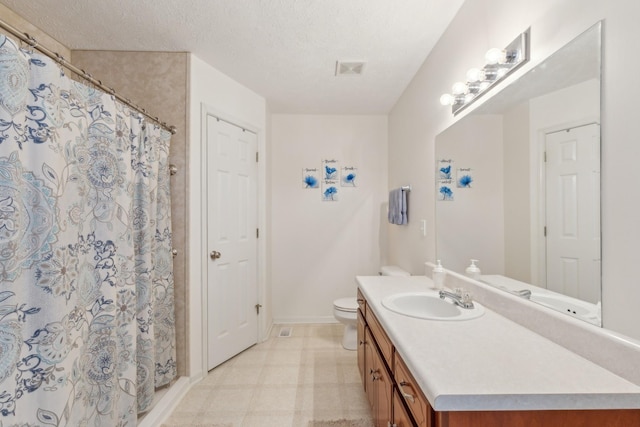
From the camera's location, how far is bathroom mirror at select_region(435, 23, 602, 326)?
2.74 feet

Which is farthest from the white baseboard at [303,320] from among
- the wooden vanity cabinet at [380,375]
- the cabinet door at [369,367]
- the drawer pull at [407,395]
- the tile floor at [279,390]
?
the drawer pull at [407,395]

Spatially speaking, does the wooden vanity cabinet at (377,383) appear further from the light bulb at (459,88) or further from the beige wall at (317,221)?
the beige wall at (317,221)

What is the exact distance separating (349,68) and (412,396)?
2.20 meters

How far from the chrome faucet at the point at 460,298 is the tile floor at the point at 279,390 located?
0.95 m

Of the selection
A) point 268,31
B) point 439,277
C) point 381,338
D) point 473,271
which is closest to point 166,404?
point 381,338

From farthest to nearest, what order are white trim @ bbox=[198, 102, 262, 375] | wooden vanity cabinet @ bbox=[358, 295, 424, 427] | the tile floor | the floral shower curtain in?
white trim @ bbox=[198, 102, 262, 375]
the tile floor
wooden vanity cabinet @ bbox=[358, 295, 424, 427]
the floral shower curtain

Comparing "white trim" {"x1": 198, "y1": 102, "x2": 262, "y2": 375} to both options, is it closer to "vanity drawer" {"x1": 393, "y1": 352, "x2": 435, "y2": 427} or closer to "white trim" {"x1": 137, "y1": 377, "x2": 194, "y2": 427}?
"white trim" {"x1": 137, "y1": 377, "x2": 194, "y2": 427}

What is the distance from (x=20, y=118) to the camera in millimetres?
938

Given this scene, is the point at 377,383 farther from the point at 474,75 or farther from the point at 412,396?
the point at 474,75

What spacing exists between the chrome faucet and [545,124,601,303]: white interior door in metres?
0.35

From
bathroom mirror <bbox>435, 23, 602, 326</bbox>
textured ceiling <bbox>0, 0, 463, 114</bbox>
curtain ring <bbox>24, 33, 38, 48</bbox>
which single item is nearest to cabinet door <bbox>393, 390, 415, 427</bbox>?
bathroom mirror <bbox>435, 23, 602, 326</bbox>

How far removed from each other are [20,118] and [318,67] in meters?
1.83

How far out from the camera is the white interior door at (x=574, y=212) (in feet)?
2.68

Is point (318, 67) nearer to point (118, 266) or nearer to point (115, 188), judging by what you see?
point (115, 188)
